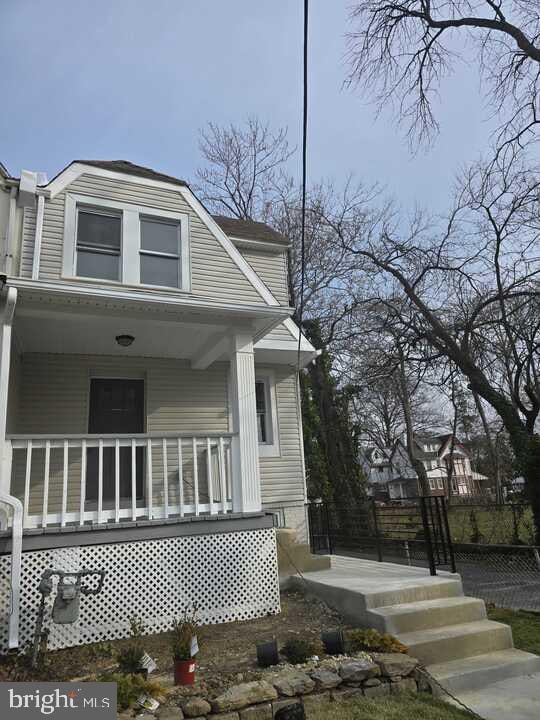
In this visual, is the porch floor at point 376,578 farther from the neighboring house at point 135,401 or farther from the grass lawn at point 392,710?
the grass lawn at point 392,710

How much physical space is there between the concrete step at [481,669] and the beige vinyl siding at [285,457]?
495 centimetres

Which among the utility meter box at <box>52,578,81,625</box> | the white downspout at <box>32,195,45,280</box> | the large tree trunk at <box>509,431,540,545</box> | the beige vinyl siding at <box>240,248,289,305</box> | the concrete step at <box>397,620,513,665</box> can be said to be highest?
the beige vinyl siding at <box>240,248,289,305</box>

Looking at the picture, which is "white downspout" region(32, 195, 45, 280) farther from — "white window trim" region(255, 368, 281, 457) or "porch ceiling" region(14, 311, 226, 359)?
"white window trim" region(255, 368, 281, 457)

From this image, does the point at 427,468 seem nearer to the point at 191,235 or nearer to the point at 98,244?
the point at 191,235

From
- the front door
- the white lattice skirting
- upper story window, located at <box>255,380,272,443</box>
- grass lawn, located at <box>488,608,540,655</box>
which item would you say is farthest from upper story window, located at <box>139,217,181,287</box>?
grass lawn, located at <box>488,608,540,655</box>

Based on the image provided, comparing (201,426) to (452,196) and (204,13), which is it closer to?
(204,13)

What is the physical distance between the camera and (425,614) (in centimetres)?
475

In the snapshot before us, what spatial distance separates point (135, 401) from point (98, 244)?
2.87 meters

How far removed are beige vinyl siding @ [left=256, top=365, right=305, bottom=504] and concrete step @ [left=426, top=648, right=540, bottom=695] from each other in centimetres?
495

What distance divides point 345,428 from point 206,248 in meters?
10.8

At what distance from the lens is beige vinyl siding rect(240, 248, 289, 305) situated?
10.4m

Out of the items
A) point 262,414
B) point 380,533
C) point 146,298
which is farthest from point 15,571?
point 380,533

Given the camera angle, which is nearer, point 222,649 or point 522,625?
point 222,649

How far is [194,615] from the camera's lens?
5.19 metres
